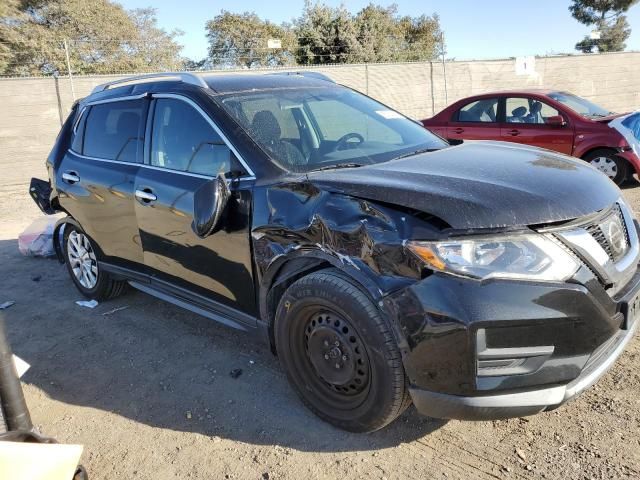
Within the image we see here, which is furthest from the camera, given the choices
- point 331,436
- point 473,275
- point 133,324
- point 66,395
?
point 133,324

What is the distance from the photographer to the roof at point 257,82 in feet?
11.8

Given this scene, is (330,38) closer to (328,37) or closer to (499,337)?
(328,37)

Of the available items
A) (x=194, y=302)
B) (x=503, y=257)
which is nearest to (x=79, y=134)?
(x=194, y=302)

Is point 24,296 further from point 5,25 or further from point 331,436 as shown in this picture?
point 5,25

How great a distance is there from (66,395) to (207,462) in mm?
1312

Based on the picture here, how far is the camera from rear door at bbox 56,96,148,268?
403cm

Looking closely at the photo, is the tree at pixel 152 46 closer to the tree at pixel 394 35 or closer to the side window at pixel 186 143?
the tree at pixel 394 35

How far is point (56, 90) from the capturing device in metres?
13.1

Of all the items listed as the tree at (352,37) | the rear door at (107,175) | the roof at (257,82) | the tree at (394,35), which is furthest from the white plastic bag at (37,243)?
the tree at (394,35)

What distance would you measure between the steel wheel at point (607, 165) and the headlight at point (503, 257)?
660 cm

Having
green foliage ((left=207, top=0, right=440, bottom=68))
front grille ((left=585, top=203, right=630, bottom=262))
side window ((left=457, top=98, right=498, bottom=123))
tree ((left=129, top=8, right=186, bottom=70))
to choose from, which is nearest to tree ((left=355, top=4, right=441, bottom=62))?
green foliage ((left=207, top=0, right=440, bottom=68))

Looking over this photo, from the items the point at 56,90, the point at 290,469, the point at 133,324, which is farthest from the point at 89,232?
the point at 56,90

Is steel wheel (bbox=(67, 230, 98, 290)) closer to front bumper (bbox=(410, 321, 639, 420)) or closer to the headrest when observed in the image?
the headrest

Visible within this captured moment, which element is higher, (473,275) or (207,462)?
(473,275)
